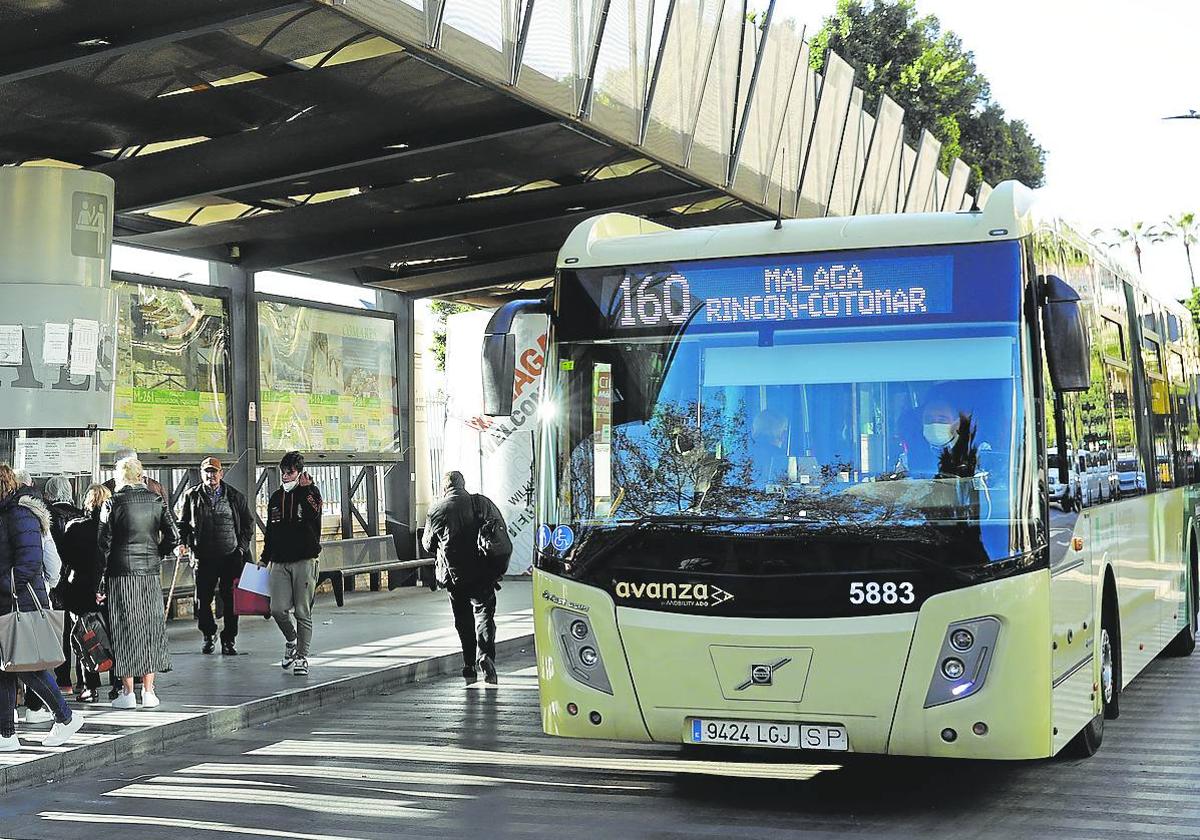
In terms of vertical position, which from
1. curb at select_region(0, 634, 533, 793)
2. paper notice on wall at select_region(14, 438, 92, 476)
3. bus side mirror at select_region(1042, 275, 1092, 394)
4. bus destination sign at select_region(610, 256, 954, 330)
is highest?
bus destination sign at select_region(610, 256, 954, 330)

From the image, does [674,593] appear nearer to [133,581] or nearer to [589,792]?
[589,792]

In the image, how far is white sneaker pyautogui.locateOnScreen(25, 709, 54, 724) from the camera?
35.0 ft

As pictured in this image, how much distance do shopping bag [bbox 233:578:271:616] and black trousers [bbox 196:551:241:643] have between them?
1.39 metres

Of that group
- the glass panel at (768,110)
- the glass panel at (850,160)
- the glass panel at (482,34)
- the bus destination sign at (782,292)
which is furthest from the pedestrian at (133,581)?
the glass panel at (850,160)

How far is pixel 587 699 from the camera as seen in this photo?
25.3ft

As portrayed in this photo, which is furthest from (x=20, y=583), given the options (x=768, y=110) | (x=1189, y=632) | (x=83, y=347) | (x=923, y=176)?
(x=923, y=176)

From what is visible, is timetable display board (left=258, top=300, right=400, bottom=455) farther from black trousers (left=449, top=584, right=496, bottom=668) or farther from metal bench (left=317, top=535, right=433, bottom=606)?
black trousers (left=449, top=584, right=496, bottom=668)

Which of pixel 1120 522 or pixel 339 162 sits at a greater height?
pixel 339 162

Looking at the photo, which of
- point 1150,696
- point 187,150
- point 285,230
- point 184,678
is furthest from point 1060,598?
point 285,230

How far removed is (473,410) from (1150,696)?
12.2m

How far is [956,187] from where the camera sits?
34.4m

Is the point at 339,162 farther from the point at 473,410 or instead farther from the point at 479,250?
the point at 473,410

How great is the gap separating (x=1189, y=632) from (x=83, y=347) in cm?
959

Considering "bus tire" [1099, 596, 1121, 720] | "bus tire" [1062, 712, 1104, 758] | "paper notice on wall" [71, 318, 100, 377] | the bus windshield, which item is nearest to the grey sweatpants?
"paper notice on wall" [71, 318, 100, 377]
